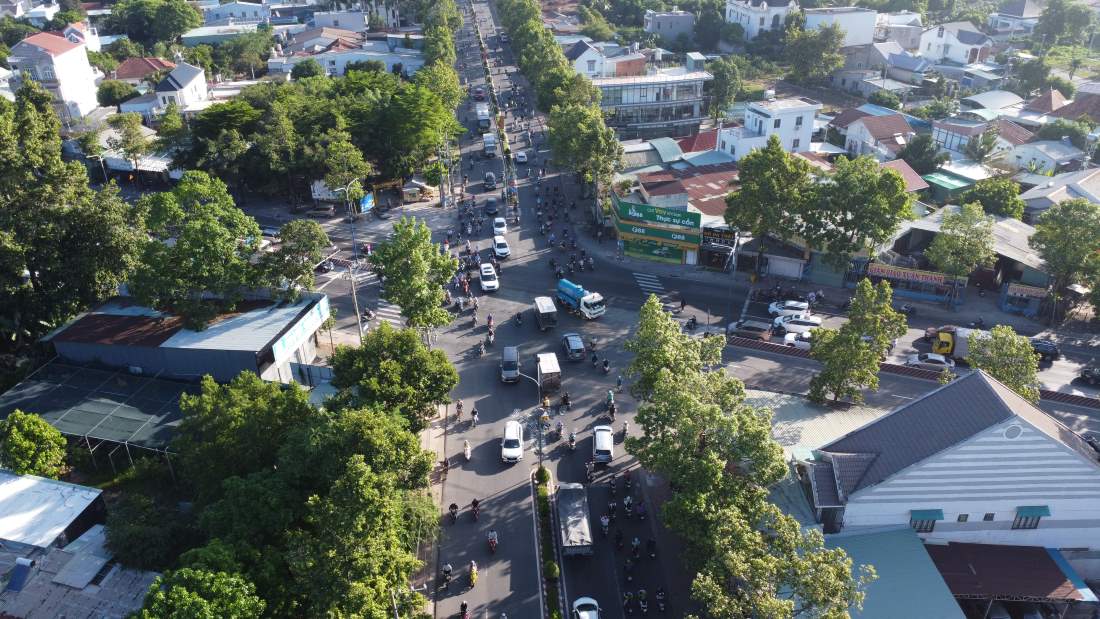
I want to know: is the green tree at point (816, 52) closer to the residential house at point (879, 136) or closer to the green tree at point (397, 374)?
the residential house at point (879, 136)

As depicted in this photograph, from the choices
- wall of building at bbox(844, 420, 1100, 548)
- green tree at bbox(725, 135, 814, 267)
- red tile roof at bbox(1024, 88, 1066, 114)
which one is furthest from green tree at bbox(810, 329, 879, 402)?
red tile roof at bbox(1024, 88, 1066, 114)

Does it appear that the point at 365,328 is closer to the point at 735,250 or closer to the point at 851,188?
the point at 735,250

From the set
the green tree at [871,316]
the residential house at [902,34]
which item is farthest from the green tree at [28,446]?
the residential house at [902,34]

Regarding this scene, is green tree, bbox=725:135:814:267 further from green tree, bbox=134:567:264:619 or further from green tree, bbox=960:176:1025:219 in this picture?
green tree, bbox=134:567:264:619

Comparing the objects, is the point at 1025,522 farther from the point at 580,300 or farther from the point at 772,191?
the point at 580,300

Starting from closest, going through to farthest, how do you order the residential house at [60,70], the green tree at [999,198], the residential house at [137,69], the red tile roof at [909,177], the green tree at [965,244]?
the green tree at [965,244], the green tree at [999,198], the red tile roof at [909,177], the residential house at [60,70], the residential house at [137,69]

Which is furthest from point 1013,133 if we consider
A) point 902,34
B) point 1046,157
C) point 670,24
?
point 670,24
